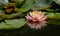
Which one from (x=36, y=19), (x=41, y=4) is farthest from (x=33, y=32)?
(x=41, y=4)

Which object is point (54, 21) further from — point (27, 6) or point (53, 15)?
point (27, 6)

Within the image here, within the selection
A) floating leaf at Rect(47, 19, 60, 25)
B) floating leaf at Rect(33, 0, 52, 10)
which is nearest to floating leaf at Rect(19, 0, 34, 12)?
floating leaf at Rect(33, 0, 52, 10)

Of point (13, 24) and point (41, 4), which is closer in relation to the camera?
point (13, 24)

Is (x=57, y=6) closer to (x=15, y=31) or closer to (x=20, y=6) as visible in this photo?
(x=20, y=6)

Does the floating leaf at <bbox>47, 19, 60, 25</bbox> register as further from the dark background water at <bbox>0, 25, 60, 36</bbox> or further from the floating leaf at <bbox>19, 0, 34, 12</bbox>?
the floating leaf at <bbox>19, 0, 34, 12</bbox>

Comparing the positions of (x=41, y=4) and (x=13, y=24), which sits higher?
(x=41, y=4)

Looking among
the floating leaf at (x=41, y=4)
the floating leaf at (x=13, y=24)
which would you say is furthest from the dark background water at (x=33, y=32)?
the floating leaf at (x=41, y=4)
